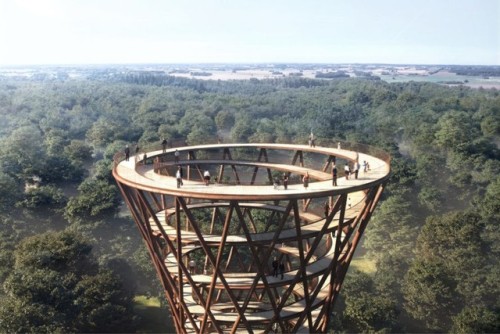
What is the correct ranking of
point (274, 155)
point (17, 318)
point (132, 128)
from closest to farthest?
point (17, 318)
point (274, 155)
point (132, 128)

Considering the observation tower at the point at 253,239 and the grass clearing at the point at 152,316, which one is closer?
the observation tower at the point at 253,239

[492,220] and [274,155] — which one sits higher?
[492,220]

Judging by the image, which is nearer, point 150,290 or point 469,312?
point 469,312

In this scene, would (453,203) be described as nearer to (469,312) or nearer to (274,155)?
(469,312)

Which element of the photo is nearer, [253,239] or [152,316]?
[253,239]

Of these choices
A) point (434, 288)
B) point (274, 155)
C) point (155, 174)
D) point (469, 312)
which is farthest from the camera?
point (274, 155)

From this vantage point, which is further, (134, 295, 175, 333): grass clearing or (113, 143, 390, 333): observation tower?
(134, 295, 175, 333): grass clearing

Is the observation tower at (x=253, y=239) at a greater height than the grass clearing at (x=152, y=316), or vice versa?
the observation tower at (x=253, y=239)

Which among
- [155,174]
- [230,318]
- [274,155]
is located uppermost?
[155,174]

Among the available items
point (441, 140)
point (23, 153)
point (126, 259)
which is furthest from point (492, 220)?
point (23, 153)

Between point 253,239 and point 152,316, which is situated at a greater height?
point 253,239

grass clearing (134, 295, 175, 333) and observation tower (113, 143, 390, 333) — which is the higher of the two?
observation tower (113, 143, 390, 333)
